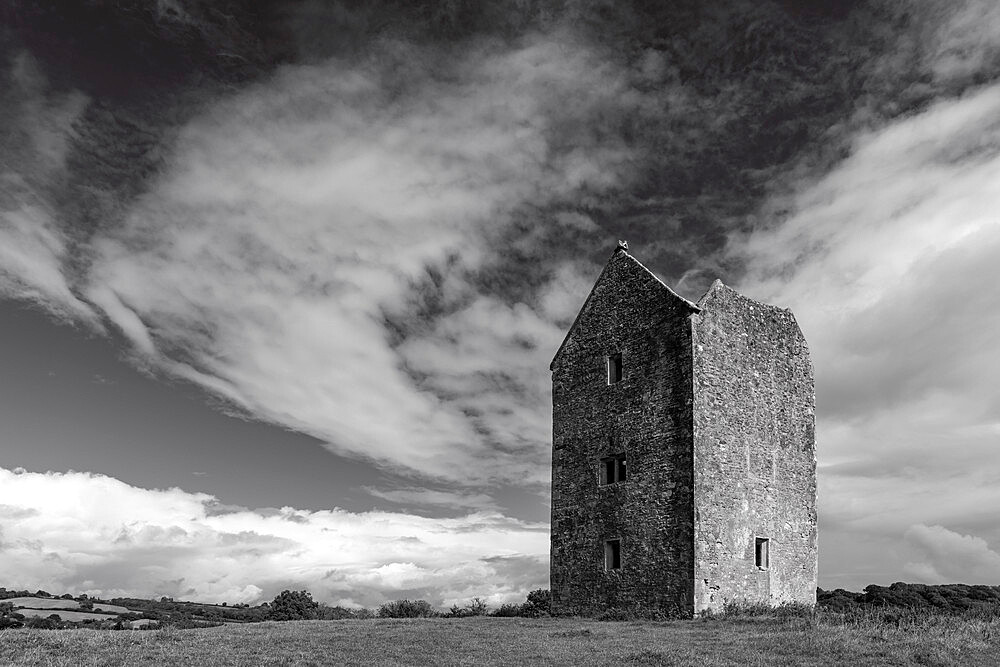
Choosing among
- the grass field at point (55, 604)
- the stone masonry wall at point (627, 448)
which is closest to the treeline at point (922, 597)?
the stone masonry wall at point (627, 448)

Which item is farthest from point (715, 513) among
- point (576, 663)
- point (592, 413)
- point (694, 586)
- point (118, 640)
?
point (118, 640)

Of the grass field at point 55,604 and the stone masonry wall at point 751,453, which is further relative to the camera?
the grass field at point 55,604

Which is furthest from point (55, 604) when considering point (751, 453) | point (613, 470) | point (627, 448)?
point (751, 453)

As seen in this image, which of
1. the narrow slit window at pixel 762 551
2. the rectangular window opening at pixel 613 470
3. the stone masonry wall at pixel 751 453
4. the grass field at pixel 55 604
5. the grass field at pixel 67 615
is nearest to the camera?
the stone masonry wall at pixel 751 453

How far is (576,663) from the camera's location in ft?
56.3

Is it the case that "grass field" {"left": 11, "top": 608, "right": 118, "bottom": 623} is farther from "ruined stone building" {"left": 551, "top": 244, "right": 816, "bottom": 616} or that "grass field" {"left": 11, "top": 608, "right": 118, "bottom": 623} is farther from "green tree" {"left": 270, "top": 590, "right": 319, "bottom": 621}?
"ruined stone building" {"left": 551, "top": 244, "right": 816, "bottom": 616}

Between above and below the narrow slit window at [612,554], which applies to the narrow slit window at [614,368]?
above

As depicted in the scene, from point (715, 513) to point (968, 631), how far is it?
27.0 feet

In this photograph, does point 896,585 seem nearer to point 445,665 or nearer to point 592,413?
point 592,413

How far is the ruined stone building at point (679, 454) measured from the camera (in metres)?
26.8

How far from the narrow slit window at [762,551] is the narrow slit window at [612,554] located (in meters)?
4.84

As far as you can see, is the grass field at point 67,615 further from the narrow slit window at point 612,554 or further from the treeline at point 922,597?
the treeline at point 922,597

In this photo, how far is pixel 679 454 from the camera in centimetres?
2723

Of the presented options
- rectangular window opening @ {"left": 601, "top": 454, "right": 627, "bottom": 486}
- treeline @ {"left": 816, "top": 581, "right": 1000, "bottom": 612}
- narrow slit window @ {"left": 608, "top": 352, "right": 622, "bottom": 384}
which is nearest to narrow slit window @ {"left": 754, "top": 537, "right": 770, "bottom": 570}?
treeline @ {"left": 816, "top": 581, "right": 1000, "bottom": 612}
